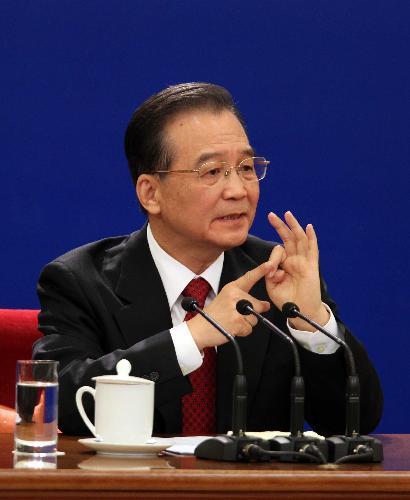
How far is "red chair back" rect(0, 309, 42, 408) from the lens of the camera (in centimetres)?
288

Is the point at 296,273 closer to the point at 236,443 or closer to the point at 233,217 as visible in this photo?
the point at 233,217

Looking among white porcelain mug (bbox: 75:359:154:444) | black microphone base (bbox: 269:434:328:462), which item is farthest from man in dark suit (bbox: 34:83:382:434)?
black microphone base (bbox: 269:434:328:462)

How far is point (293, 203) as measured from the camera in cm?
361

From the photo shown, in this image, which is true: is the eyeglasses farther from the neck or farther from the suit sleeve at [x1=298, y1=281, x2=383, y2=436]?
the suit sleeve at [x1=298, y1=281, x2=383, y2=436]

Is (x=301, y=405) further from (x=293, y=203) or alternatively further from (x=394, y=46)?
(x=394, y=46)

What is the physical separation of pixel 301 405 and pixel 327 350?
0.64 m

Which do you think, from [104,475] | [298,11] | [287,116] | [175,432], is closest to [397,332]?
[287,116]

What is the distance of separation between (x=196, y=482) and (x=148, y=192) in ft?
4.44

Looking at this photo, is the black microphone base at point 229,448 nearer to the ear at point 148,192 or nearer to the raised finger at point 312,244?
the raised finger at point 312,244

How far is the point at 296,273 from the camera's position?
8.02 ft

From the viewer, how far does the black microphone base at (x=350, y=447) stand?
1726 mm

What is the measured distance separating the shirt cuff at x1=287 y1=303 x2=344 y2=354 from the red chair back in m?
0.82

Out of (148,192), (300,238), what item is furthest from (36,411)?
(148,192)

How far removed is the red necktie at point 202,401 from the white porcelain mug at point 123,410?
660 millimetres
